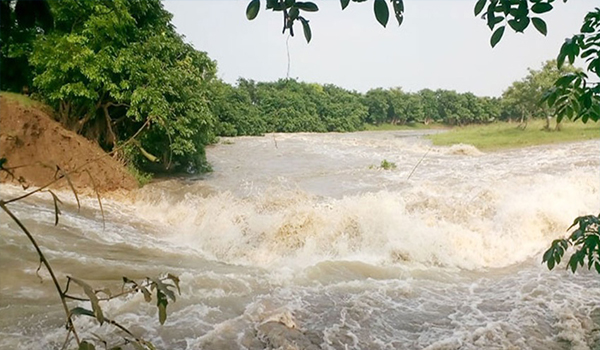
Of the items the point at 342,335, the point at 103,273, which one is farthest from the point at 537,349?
the point at 103,273

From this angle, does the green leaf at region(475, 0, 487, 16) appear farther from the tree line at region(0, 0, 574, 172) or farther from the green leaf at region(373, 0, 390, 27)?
the tree line at region(0, 0, 574, 172)

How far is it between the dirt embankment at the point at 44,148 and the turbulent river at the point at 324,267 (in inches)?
32.7

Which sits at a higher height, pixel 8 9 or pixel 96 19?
pixel 96 19

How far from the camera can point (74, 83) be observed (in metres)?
10.1

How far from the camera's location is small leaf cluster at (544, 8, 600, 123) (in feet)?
5.20

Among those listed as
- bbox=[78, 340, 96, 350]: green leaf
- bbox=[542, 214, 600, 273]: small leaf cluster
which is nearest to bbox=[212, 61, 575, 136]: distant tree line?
bbox=[542, 214, 600, 273]: small leaf cluster

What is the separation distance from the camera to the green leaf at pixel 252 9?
47.6 inches

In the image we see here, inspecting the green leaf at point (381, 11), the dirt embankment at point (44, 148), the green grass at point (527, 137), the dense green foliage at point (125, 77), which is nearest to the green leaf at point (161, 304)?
the green leaf at point (381, 11)

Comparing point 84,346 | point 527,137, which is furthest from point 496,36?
point 527,137

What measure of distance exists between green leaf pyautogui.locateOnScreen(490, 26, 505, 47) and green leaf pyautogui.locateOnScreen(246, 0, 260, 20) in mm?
749

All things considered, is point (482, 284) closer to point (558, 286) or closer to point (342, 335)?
point (558, 286)

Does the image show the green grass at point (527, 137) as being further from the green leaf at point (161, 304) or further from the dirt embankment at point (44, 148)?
the green leaf at point (161, 304)

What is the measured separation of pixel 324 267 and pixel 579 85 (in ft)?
15.0

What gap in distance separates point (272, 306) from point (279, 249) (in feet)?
8.23
